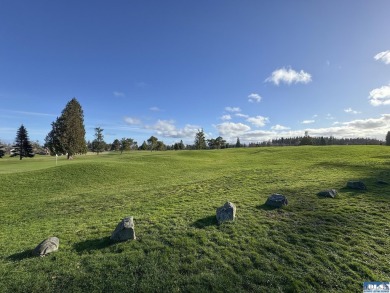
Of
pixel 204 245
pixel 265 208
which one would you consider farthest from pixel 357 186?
pixel 204 245

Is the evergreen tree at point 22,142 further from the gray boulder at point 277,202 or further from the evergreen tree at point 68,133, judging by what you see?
the gray boulder at point 277,202

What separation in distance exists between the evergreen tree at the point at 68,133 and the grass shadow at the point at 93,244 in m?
53.5

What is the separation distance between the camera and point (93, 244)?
8406 mm

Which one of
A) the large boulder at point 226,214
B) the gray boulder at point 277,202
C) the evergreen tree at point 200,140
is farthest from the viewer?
the evergreen tree at point 200,140

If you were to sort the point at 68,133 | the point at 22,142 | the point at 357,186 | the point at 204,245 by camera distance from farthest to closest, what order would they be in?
the point at 22,142 → the point at 68,133 → the point at 357,186 → the point at 204,245

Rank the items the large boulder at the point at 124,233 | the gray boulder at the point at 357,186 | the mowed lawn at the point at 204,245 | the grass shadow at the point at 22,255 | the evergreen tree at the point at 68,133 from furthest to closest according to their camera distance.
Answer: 1. the evergreen tree at the point at 68,133
2. the gray boulder at the point at 357,186
3. the large boulder at the point at 124,233
4. the grass shadow at the point at 22,255
5. the mowed lawn at the point at 204,245

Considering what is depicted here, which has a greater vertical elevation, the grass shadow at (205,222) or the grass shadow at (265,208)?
the grass shadow at (265,208)

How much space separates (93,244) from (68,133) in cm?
5437

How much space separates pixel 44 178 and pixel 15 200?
6451mm

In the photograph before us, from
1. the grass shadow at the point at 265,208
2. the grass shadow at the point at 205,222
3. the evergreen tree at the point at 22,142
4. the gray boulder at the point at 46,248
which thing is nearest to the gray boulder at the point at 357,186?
the grass shadow at the point at 265,208

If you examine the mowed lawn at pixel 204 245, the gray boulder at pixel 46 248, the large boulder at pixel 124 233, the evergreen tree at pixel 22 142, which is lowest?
the mowed lawn at pixel 204 245

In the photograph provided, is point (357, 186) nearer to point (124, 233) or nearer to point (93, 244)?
point (124, 233)

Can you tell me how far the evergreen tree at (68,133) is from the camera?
54781 millimetres

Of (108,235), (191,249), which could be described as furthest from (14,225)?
(191,249)
